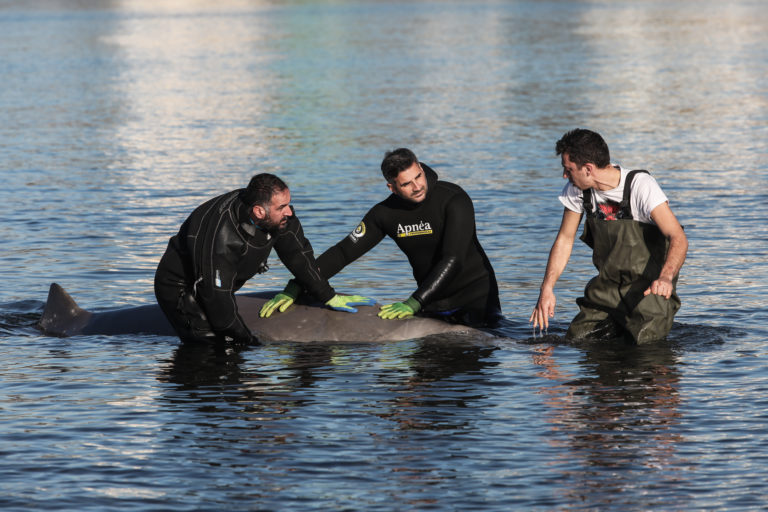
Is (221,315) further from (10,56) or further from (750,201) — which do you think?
(10,56)

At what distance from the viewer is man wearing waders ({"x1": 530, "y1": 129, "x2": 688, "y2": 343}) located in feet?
31.9

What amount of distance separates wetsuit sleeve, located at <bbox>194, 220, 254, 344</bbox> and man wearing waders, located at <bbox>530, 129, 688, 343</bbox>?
2649mm

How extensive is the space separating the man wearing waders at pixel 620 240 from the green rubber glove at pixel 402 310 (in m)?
1.29

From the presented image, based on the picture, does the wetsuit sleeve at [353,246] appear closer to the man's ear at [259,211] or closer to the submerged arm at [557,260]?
the man's ear at [259,211]

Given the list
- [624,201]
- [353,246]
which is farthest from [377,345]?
[624,201]

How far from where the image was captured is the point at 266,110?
33.8m

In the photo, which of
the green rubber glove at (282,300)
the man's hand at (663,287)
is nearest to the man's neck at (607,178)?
the man's hand at (663,287)

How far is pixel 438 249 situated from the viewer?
453 inches

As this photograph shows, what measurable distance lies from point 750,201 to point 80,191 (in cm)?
1147

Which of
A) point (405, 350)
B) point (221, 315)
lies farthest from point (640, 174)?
point (221, 315)

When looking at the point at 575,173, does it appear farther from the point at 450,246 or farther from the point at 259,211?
the point at 259,211

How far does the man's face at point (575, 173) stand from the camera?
32.1ft

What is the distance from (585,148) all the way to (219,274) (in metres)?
3.32

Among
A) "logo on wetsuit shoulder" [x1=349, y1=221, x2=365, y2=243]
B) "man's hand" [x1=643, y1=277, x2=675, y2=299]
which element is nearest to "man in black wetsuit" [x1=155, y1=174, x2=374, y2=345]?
"logo on wetsuit shoulder" [x1=349, y1=221, x2=365, y2=243]
